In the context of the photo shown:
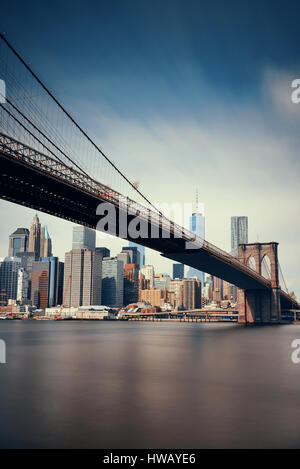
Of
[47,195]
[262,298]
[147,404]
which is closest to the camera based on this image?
[147,404]

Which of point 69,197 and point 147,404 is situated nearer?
point 147,404

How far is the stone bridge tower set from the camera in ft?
261

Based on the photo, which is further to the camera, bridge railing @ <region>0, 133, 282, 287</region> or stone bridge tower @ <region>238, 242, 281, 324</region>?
stone bridge tower @ <region>238, 242, 281, 324</region>

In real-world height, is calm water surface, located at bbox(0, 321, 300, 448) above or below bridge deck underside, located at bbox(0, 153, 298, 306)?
below

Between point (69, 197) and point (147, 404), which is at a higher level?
point (69, 197)

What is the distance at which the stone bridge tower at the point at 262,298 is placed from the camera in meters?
79.6

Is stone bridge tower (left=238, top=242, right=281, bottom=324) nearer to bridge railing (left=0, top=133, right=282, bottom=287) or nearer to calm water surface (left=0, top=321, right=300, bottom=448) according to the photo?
bridge railing (left=0, top=133, right=282, bottom=287)

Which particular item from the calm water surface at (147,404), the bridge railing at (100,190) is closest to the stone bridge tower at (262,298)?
the bridge railing at (100,190)

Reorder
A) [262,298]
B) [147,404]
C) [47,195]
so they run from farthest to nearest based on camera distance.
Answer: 1. [262,298]
2. [47,195]
3. [147,404]

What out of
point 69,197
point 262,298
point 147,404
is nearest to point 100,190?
→ point 69,197

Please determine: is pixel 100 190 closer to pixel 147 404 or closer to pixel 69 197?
pixel 69 197

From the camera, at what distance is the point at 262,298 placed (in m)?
80.8

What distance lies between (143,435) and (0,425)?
3333mm

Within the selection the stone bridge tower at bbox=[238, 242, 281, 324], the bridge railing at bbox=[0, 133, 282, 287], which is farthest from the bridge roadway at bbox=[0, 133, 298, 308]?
the stone bridge tower at bbox=[238, 242, 281, 324]
